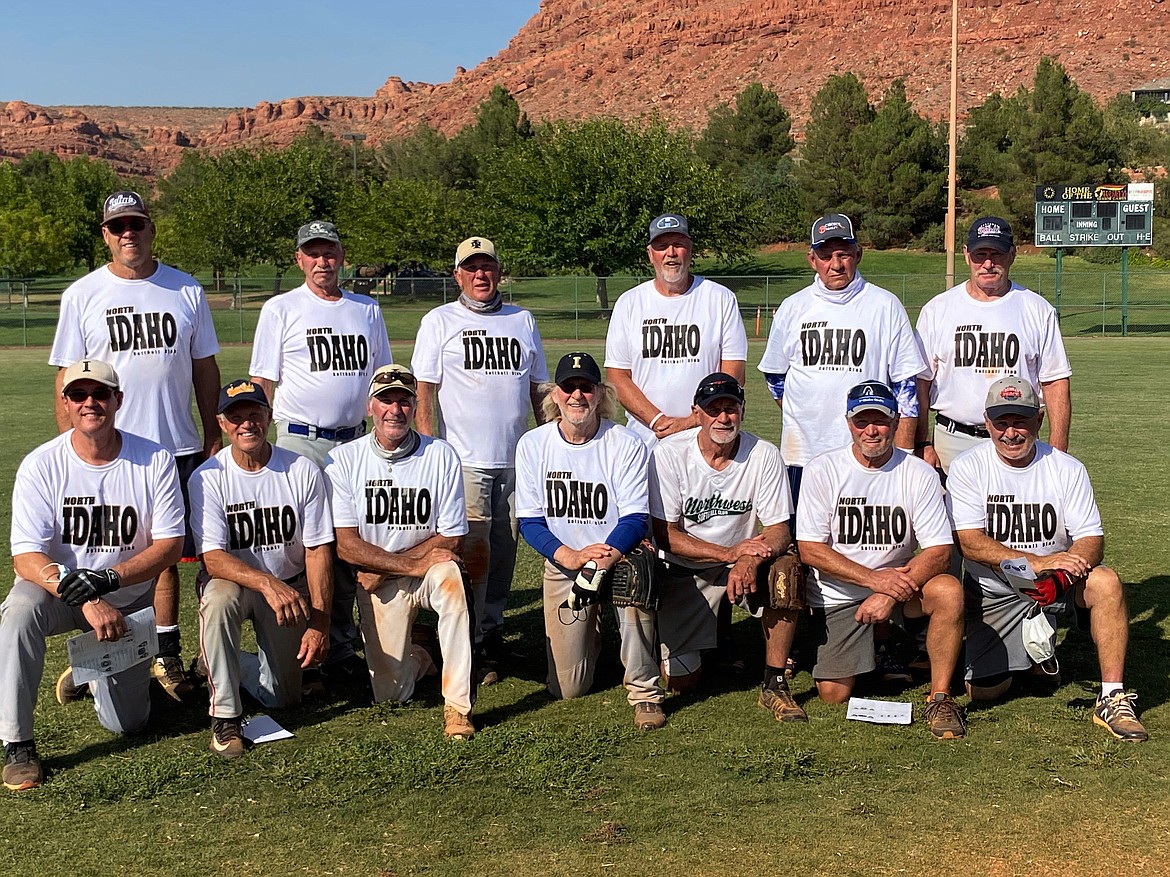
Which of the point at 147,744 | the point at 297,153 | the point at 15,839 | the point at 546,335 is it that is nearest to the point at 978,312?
the point at 147,744

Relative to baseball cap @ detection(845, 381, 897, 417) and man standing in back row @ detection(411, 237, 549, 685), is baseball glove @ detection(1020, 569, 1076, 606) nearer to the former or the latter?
baseball cap @ detection(845, 381, 897, 417)

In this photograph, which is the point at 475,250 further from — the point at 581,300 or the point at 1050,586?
the point at 581,300

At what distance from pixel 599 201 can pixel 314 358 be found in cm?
3957

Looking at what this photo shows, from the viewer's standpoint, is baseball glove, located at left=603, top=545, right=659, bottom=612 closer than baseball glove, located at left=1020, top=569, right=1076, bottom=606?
No

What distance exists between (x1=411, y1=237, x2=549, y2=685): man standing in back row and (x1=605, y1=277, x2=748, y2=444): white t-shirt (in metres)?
0.59

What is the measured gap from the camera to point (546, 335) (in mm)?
35750

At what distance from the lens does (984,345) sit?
6.10 metres

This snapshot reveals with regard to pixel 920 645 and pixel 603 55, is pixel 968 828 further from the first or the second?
pixel 603 55

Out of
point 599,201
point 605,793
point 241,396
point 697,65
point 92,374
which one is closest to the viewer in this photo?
point 605,793

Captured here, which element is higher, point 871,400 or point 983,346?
point 983,346

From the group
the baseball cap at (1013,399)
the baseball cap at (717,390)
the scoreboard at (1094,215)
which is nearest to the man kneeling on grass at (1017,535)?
the baseball cap at (1013,399)

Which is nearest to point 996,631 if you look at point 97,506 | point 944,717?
point 944,717

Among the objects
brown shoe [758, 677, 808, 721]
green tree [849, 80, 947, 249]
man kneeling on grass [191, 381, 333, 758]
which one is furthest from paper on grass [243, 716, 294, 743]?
green tree [849, 80, 947, 249]

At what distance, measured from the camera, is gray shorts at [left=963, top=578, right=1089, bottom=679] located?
5.40 meters
